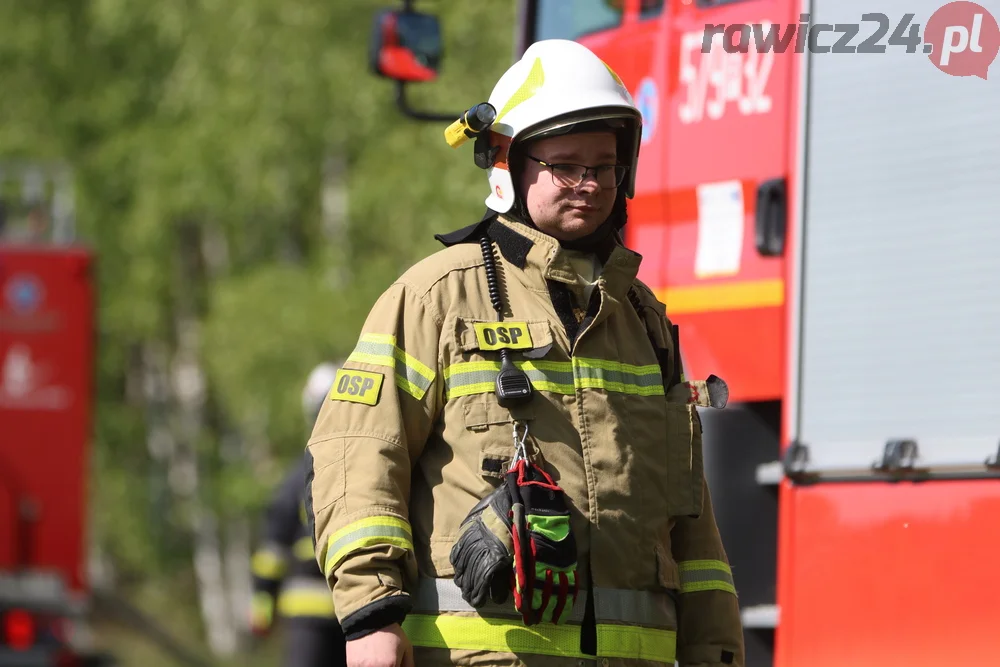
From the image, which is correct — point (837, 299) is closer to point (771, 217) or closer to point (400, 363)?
point (771, 217)

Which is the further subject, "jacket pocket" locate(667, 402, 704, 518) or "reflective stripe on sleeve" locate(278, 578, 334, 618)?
"reflective stripe on sleeve" locate(278, 578, 334, 618)

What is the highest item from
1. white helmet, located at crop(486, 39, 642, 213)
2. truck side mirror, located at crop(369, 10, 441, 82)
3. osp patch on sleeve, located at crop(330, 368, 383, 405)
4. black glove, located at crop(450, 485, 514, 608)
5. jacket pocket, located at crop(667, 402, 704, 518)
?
truck side mirror, located at crop(369, 10, 441, 82)

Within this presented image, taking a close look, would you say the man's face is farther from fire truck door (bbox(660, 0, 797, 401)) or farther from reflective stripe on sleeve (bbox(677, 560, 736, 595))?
fire truck door (bbox(660, 0, 797, 401))

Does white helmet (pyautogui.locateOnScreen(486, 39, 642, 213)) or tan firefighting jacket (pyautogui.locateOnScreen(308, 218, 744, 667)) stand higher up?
white helmet (pyautogui.locateOnScreen(486, 39, 642, 213))

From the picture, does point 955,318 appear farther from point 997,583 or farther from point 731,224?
point 731,224

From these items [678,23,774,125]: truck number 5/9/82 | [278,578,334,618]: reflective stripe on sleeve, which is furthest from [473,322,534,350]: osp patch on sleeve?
[278,578,334,618]: reflective stripe on sleeve

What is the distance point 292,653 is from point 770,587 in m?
2.66

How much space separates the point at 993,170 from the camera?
389 centimetres

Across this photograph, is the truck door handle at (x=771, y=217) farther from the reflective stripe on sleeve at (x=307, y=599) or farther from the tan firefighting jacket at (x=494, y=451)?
the reflective stripe on sleeve at (x=307, y=599)

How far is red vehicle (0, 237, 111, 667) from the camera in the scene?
9.42 meters

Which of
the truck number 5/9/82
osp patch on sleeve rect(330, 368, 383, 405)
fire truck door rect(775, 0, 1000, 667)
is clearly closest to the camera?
osp patch on sleeve rect(330, 368, 383, 405)

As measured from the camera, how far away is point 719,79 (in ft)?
16.1

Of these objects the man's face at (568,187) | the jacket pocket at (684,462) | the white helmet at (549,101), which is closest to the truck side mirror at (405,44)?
the white helmet at (549,101)

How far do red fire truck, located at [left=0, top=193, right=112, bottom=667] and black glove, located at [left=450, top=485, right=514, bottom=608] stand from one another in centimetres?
667
